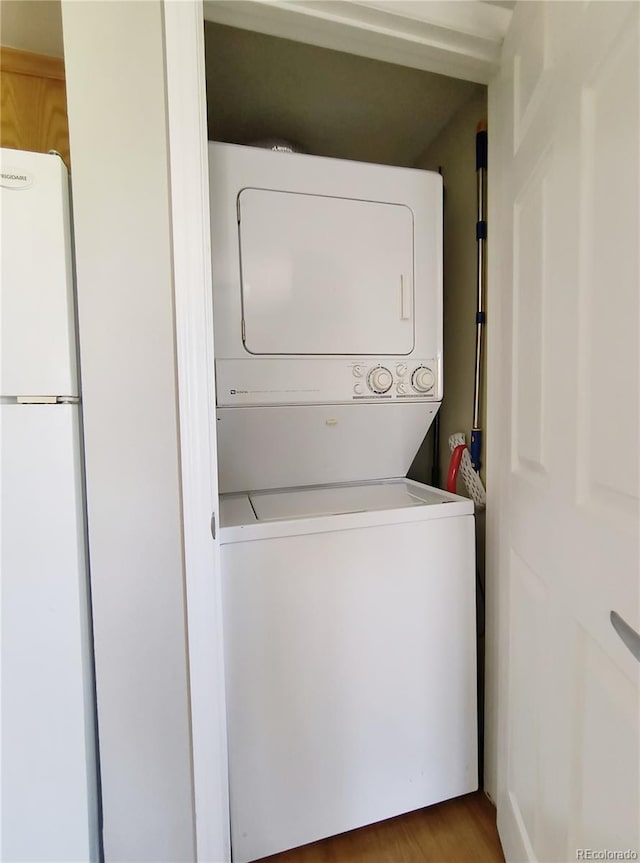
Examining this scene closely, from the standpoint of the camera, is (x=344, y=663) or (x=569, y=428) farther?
(x=344, y=663)

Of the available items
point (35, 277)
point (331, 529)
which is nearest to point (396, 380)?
point (331, 529)

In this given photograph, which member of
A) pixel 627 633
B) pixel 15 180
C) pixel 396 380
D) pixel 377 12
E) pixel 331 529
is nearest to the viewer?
pixel 627 633

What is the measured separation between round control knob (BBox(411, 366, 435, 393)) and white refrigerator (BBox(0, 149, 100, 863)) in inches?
41.8

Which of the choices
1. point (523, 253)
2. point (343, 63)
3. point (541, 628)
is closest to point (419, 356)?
point (523, 253)

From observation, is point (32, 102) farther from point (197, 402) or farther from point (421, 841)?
point (421, 841)

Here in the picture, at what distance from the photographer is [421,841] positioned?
4.12 ft

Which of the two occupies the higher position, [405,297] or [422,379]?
[405,297]

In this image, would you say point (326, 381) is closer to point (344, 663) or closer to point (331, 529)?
point (331, 529)

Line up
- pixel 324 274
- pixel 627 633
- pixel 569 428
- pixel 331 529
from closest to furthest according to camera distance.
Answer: pixel 627 633, pixel 569 428, pixel 331 529, pixel 324 274

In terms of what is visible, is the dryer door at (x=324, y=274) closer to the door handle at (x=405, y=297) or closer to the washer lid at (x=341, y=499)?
the door handle at (x=405, y=297)

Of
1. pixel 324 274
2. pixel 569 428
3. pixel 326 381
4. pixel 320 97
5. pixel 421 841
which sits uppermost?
pixel 320 97

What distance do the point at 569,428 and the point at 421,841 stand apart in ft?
4.60

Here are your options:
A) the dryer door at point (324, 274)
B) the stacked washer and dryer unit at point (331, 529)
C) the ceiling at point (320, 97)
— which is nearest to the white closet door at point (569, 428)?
the stacked washer and dryer unit at point (331, 529)

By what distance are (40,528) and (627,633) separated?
120 cm
